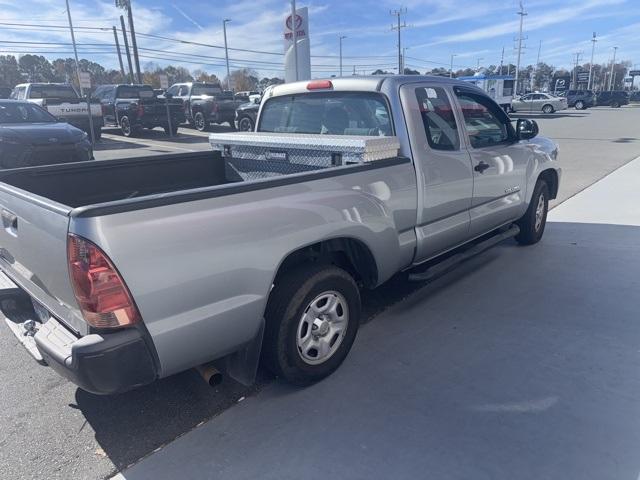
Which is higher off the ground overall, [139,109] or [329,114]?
[329,114]

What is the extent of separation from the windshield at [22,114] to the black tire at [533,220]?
33.0ft

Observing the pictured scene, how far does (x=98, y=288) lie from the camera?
2.05m

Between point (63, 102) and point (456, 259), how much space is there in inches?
623

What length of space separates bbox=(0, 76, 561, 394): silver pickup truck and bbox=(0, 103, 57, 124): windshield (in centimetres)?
820

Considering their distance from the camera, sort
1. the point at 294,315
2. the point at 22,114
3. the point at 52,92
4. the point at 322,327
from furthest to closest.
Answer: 1. the point at 52,92
2. the point at 22,114
3. the point at 322,327
4. the point at 294,315

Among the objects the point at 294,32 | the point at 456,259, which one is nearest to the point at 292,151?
the point at 456,259

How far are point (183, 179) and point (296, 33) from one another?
1756 cm

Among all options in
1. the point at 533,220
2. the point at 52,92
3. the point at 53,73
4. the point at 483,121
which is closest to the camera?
the point at 483,121

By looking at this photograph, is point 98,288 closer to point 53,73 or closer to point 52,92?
point 52,92

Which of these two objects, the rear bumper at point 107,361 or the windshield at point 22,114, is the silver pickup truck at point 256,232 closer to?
the rear bumper at point 107,361

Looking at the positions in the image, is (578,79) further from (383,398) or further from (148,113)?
(383,398)

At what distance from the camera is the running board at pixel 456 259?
152 inches

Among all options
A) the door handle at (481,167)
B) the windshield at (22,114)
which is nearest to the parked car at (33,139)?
the windshield at (22,114)

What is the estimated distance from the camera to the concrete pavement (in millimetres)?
2396
